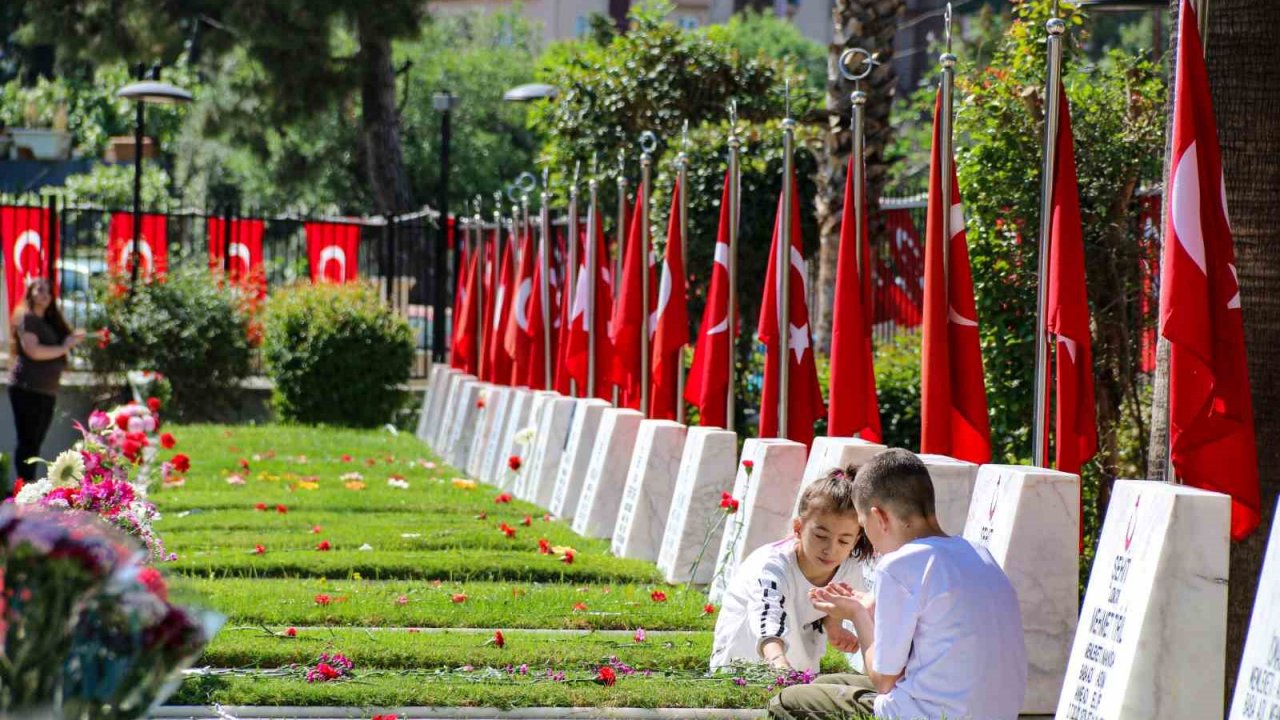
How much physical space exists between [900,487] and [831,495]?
0.97m

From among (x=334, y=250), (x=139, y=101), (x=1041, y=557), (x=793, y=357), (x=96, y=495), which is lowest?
(x=1041, y=557)

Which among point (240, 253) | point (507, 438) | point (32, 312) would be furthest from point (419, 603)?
point (240, 253)

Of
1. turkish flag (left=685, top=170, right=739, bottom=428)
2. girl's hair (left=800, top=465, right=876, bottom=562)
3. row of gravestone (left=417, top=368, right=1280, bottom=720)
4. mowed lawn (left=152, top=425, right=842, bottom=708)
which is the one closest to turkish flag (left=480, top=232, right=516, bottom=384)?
mowed lawn (left=152, top=425, right=842, bottom=708)

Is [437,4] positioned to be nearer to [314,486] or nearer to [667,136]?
[667,136]

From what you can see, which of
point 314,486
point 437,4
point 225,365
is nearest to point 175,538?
point 314,486

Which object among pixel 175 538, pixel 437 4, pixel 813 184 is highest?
pixel 437 4

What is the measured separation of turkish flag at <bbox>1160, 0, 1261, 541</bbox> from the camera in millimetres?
5945

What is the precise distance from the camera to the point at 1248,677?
15.1 feet

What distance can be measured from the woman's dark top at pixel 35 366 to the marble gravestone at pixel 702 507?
6716 mm

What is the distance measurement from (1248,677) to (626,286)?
8.46m

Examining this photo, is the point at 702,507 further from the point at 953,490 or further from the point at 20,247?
the point at 20,247

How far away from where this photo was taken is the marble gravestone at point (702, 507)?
9.91 meters

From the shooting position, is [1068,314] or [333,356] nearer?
[1068,314]

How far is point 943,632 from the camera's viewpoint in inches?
204
